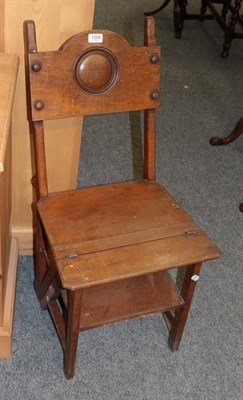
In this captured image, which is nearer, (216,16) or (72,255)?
(72,255)

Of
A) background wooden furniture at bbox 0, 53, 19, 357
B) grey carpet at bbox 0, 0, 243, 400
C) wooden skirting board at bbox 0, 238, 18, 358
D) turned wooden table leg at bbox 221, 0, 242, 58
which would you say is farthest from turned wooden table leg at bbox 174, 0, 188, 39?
A: wooden skirting board at bbox 0, 238, 18, 358

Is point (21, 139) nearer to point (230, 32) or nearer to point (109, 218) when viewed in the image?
point (109, 218)

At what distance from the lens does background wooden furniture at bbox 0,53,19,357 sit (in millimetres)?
1100

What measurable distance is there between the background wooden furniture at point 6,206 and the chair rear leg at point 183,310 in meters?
0.47

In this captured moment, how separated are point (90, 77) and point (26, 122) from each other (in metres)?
0.26

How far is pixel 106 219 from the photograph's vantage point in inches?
52.6

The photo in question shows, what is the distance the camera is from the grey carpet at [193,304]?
4.75 feet

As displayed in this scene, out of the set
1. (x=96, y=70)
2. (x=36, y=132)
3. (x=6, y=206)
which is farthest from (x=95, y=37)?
(x=6, y=206)

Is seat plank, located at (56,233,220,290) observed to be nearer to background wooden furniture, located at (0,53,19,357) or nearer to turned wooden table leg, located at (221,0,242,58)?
background wooden furniture, located at (0,53,19,357)

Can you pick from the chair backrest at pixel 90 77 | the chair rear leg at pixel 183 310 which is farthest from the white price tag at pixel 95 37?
the chair rear leg at pixel 183 310

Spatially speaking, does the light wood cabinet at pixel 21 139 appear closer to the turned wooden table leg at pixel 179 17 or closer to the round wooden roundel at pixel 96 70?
the round wooden roundel at pixel 96 70

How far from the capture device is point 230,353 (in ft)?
5.16

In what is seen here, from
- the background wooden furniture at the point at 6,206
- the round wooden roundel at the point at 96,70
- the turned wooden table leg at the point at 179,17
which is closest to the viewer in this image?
the background wooden furniture at the point at 6,206

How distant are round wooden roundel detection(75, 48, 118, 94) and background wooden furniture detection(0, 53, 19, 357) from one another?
0.17m
